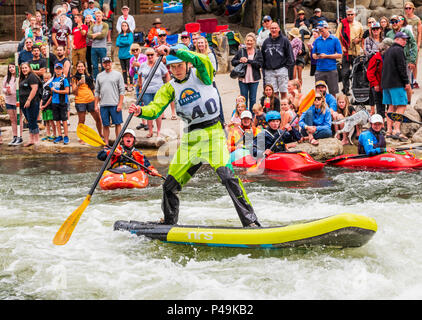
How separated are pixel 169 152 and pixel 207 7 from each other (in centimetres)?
1039

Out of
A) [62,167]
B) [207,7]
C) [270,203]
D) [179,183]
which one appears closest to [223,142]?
[179,183]

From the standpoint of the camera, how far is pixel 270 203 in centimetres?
779

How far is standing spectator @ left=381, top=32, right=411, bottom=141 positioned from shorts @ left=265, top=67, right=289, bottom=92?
1.69 metres

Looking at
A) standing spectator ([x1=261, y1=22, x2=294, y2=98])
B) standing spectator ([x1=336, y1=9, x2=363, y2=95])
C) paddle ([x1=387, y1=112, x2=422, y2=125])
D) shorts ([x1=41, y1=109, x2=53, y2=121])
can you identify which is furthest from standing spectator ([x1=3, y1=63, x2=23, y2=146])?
paddle ([x1=387, y1=112, x2=422, y2=125])

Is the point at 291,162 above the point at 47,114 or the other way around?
the other way around

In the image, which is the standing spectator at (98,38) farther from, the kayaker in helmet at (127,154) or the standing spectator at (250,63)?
the kayaker in helmet at (127,154)

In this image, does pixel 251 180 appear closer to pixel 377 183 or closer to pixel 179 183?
pixel 377 183

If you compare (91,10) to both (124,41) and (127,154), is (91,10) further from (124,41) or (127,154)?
(127,154)

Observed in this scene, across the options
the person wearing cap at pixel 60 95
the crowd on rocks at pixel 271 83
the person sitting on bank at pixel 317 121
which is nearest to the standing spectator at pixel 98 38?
the crowd on rocks at pixel 271 83

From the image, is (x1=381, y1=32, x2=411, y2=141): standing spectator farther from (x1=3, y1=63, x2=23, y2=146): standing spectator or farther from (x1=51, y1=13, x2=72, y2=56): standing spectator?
(x1=51, y1=13, x2=72, y2=56): standing spectator

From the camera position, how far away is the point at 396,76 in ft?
35.7

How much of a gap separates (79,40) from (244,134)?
567 centimetres

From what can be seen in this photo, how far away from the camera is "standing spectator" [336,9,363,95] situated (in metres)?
12.6

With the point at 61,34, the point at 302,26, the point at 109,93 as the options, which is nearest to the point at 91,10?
the point at 61,34
